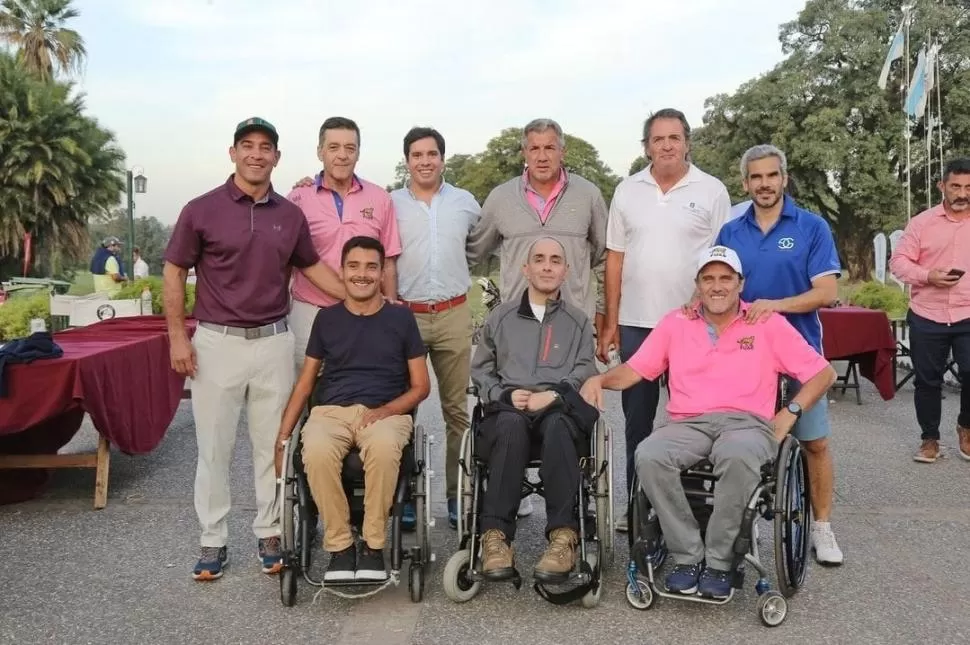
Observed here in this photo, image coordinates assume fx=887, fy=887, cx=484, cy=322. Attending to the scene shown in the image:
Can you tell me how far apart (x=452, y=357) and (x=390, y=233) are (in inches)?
26.6

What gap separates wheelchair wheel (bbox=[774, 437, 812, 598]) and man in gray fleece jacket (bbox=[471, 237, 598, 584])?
2.41 feet

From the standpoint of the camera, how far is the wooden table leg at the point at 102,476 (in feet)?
15.8

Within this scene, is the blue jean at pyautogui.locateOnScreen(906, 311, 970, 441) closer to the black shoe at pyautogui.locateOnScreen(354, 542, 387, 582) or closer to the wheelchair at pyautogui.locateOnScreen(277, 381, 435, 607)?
the wheelchair at pyautogui.locateOnScreen(277, 381, 435, 607)

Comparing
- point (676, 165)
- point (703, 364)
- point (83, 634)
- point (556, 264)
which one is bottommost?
point (83, 634)

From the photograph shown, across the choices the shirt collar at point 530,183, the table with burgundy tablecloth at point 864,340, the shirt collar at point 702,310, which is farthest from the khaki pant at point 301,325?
the table with burgundy tablecloth at point 864,340

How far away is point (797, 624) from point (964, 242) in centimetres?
352

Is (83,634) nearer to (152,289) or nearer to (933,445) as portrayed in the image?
(933,445)

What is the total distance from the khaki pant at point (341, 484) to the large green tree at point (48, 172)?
26.5 m

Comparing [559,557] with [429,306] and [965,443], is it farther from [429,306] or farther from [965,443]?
[965,443]

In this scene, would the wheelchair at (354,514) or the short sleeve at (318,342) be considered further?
the short sleeve at (318,342)

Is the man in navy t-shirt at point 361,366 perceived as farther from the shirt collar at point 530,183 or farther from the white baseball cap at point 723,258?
the white baseball cap at point 723,258

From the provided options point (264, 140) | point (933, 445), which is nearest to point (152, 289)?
point (264, 140)

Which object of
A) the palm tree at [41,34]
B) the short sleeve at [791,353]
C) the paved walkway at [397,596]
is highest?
the palm tree at [41,34]

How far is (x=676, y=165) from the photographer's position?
4094mm
